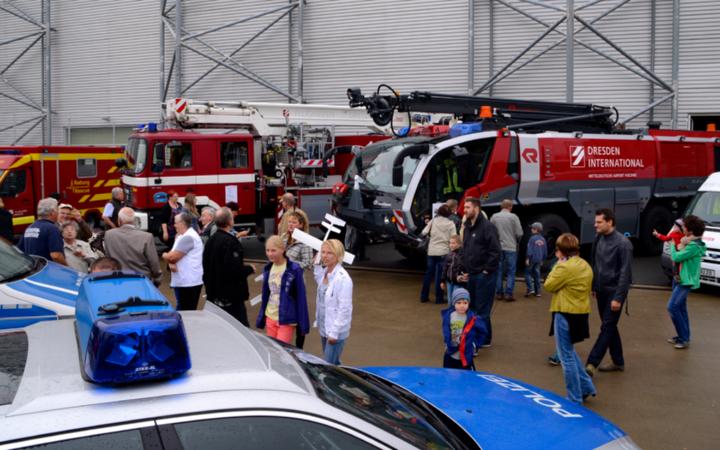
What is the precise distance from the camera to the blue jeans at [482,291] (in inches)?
344

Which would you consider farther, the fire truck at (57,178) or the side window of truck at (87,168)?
the side window of truck at (87,168)

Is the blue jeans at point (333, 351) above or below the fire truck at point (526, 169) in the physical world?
below

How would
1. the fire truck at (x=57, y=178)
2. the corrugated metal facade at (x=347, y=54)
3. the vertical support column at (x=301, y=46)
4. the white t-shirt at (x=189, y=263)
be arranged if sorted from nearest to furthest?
the white t-shirt at (x=189, y=263)
the fire truck at (x=57, y=178)
the corrugated metal facade at (x=347, y=54)
the vertical support column at (x=301, y=46)

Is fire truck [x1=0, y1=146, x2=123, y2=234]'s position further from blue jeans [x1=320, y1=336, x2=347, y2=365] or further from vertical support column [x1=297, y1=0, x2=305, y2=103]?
blue jeans [x1=320, y1=336, x2=347, y2=365]

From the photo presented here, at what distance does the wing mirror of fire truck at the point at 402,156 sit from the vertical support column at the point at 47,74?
1969cm

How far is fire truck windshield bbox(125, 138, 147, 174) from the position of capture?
16.0 meters

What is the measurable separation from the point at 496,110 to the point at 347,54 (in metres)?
10.4

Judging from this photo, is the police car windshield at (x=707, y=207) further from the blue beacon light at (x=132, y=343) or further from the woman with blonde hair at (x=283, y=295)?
the blue beacon light at (x=132, y=343)

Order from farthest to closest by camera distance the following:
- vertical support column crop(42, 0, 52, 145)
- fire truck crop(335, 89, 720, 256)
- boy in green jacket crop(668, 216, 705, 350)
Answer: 1. vertical support column crop(42, 0, 52, 145)
2. fire truck crop(335, 89, 720, 256)
3. boy in green jacket crop(668, 216, 705, 350)

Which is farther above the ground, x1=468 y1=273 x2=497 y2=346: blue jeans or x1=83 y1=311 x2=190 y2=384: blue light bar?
x1=83 y1=311 x2=190 y2=384: blue light bar

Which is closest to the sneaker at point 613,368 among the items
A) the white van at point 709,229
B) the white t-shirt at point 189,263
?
the white van at point 709,229

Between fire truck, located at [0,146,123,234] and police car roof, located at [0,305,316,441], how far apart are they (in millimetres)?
16163

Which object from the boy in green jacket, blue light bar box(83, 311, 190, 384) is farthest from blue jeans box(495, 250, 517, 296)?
blue light bar box(83, 311, 190, 384)

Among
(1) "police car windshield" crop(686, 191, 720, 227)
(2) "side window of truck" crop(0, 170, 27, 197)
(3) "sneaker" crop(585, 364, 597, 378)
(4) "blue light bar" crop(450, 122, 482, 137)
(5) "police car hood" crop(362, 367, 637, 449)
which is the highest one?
(4) "blue light bar" crop(450, 122, 482, 137)
